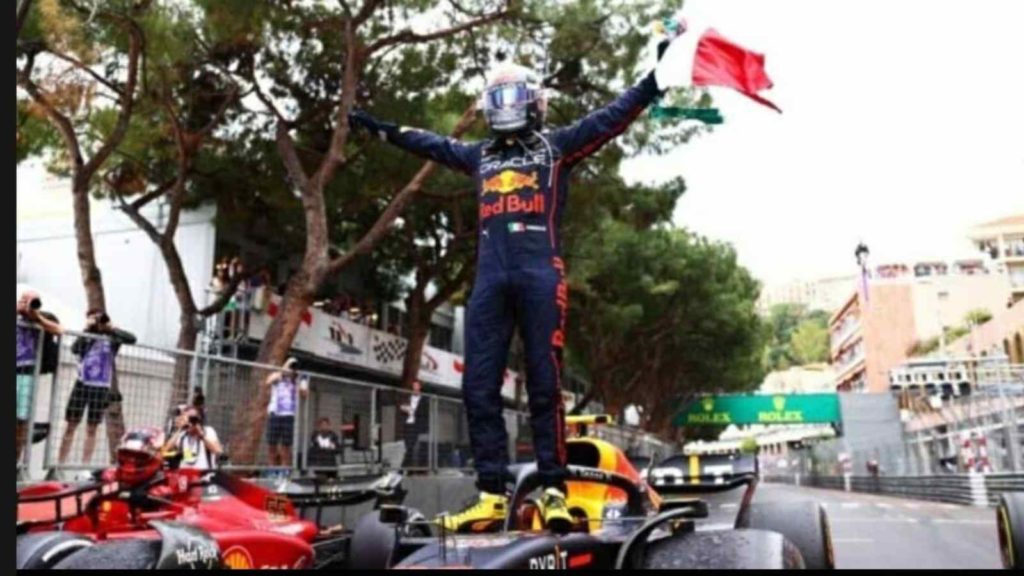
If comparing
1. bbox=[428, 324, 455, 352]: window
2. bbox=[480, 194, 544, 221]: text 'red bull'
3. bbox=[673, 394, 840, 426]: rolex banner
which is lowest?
bbox=[480, 194, 544, 221]: text 'red bull'

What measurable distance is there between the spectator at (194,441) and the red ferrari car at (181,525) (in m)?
1.12

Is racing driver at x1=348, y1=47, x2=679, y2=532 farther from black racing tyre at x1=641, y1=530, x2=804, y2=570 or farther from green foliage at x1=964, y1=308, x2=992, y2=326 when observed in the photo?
green foliage at x1=964, y1=308, x2=992, y2=326

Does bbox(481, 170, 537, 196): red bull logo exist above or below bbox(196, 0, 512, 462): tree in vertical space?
below

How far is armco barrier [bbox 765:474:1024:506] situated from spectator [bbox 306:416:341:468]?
24.4 feet

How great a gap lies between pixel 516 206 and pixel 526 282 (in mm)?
345

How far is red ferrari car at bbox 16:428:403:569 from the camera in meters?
3.27

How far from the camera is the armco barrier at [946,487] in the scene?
1836 cm

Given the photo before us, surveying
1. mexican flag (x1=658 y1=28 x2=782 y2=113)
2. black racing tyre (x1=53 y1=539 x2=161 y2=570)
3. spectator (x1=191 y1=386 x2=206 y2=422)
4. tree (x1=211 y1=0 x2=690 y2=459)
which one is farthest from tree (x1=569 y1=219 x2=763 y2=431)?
black racing tyre (x1=53 y1=539 x2=161 y2=570)

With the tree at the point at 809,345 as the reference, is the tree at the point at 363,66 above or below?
below

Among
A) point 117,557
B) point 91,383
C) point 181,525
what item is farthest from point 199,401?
point 117,557

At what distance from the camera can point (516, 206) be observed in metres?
3.89

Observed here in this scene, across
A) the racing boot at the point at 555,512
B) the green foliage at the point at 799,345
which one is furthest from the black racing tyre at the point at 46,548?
the green foliage at the point at 799,345

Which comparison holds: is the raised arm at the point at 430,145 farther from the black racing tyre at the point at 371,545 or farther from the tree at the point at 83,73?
the tree at the point at 83,73

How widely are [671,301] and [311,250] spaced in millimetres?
20605
